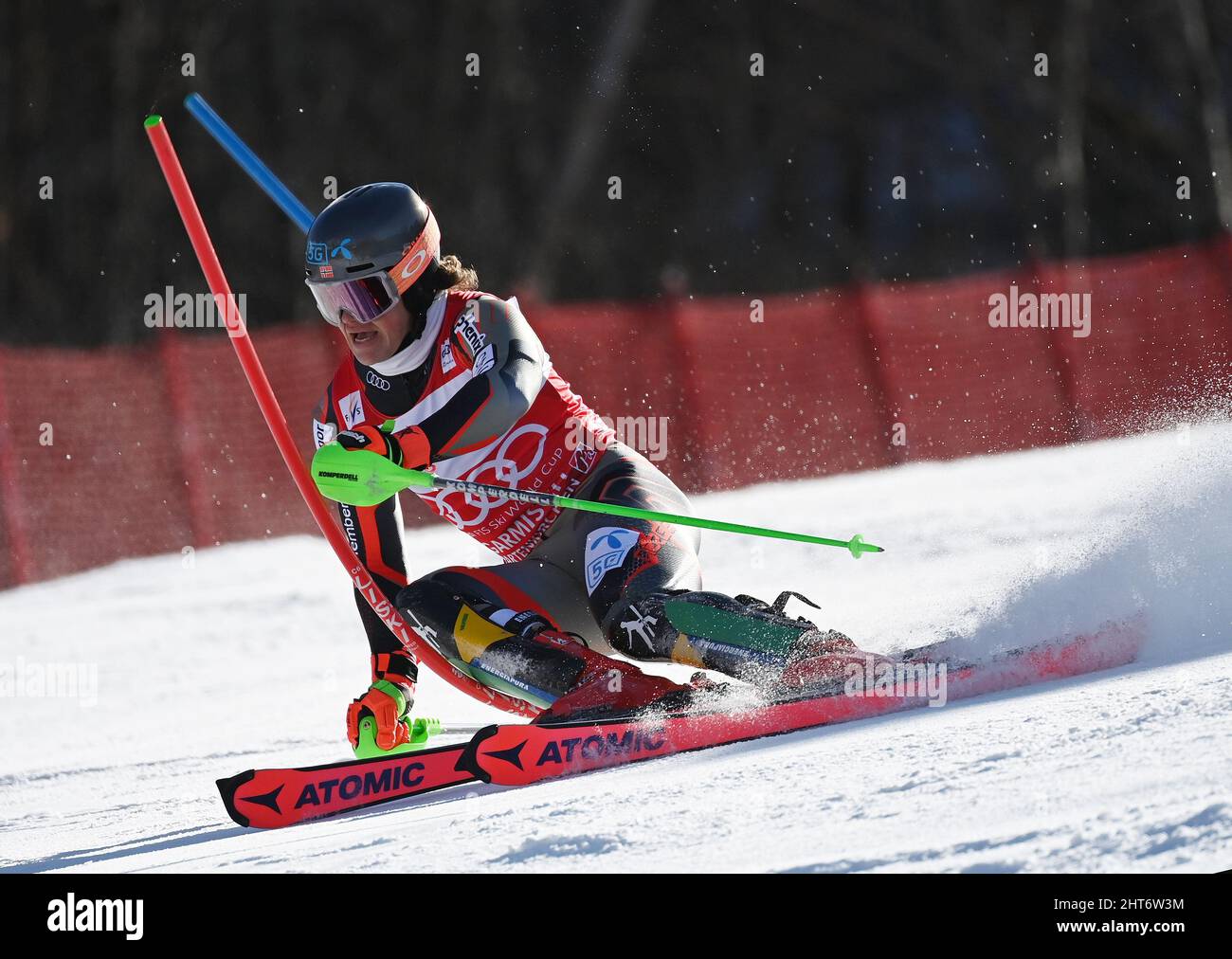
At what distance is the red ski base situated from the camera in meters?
3.70

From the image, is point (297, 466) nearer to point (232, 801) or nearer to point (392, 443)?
point (392, 443)

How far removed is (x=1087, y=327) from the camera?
41.1 feet

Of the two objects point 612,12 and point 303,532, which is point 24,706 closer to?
point 303,532

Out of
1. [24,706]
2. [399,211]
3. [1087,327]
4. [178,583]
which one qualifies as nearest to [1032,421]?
[1087,327]

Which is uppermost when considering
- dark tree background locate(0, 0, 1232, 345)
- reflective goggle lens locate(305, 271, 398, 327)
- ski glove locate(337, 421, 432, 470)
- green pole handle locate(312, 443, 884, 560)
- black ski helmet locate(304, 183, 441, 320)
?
dark tree background locate(0, 0, 1232, 345)

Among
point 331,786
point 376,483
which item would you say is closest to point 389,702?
point 331,786

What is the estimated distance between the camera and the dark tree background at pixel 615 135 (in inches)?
756

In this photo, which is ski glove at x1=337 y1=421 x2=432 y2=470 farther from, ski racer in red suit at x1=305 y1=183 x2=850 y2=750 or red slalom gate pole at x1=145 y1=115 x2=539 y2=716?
red slalom gate pole at x1=145 y1=115 x2=539 y2=716

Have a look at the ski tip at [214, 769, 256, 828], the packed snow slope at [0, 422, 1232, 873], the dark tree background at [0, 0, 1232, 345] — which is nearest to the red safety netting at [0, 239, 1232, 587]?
the packed snow slope at [0, 422, 1232, 873]

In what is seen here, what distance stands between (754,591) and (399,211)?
387 cm

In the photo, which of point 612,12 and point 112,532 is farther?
point 612,12

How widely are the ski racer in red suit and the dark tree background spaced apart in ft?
43.8

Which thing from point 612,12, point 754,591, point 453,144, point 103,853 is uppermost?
point 612,12
